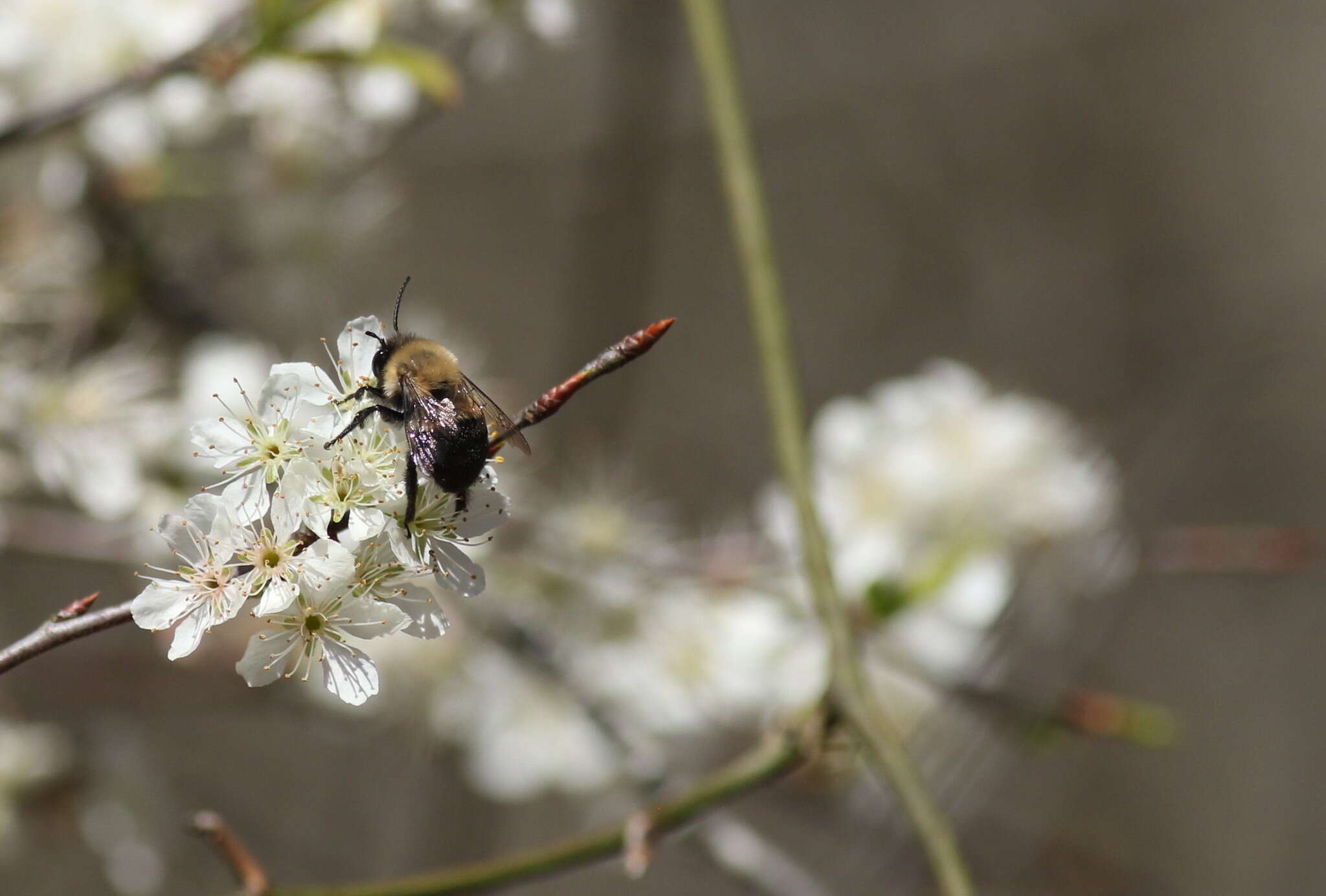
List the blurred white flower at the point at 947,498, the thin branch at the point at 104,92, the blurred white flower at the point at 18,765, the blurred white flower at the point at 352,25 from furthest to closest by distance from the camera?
the blurred white flower at the point at 18,765 < the blurred white flower at the point at 947,498 < the blurred white flower at the point at 352,25 < the thin branch at the point at 104,92

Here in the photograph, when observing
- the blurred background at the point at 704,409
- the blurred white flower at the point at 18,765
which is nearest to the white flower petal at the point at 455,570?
the blurred background at the point at 704,409

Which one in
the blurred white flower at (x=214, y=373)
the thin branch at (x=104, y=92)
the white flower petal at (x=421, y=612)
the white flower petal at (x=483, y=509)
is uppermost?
the blurred white flower at (x=214, y=373)

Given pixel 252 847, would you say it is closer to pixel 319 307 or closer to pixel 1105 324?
pixel 319 307

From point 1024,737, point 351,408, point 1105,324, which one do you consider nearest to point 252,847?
point 1024,737

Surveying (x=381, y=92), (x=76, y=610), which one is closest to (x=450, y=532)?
(x=76, y=610)

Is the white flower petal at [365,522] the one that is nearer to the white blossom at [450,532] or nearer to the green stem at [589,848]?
the white blossom at [450,532]

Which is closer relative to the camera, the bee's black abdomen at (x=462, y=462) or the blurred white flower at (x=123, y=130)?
the bee's black abdomen at (x=462, y=462)
